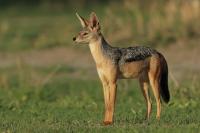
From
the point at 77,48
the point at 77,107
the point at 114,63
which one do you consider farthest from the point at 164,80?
the point at 77,48

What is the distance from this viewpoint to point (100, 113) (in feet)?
44.7

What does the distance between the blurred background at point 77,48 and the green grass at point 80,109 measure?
4cm

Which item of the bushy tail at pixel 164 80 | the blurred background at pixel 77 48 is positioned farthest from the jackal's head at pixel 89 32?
the blurred background at pixel 77 48

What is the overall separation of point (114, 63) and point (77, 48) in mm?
11584

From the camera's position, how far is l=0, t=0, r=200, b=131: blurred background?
17.4 metres

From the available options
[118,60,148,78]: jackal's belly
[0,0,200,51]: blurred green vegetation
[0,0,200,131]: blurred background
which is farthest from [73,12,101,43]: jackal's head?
[0,0,200,51]: blurred green vegetation

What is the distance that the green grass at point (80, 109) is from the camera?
1134cm

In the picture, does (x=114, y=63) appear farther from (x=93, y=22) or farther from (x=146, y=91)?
(x=146, y=91)

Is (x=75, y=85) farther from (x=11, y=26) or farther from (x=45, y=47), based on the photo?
(x=11, y=26)

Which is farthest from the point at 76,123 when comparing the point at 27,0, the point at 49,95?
the point at 27,0

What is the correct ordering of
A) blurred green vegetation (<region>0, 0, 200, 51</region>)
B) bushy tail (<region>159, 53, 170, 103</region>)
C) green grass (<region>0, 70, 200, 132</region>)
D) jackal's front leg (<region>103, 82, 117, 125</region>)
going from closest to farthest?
green grass (<region>0, 70, 200, 132</region>) → jackal's front leg (<region>103, 82, 117, 125</region>) → bushy tail (<region>159, 53, 170, 103</region>) → blurred green vegetation (<region>0, 0, 200, 51</region>)

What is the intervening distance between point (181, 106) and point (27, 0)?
2367 cm

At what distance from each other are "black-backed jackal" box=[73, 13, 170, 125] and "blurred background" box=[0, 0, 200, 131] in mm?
3129

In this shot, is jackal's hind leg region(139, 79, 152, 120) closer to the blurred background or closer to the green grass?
the green grass
